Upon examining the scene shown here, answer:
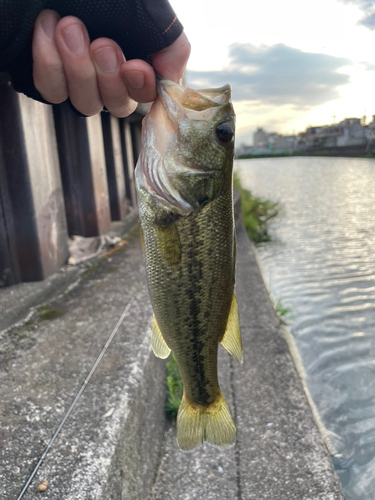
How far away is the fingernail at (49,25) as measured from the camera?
1687 mm

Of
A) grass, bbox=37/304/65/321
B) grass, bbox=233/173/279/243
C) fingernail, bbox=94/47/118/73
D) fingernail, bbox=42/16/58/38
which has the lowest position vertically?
grass, bbox=233/173/279/243

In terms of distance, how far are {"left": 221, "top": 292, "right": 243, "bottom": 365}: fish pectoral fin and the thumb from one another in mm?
1088

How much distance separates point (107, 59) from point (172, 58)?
295mm

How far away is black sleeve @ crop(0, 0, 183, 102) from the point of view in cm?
164

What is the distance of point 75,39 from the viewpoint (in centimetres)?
167

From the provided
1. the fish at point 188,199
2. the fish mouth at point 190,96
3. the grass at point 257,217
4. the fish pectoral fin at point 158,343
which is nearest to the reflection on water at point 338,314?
the grass at point 257,217

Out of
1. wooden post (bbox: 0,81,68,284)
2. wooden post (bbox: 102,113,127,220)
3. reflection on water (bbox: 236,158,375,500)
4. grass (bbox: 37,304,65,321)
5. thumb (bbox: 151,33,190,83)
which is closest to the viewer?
thumb (bbox: 151,33,190,83)

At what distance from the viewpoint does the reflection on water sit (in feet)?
13.2

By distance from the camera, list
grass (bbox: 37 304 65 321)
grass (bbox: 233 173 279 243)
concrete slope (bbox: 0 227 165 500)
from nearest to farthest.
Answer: concrete slope (bbox: 0 227 165 500)
grass (bbox: 37 304 65 321)
grass (bbox: 233 173 279 243)

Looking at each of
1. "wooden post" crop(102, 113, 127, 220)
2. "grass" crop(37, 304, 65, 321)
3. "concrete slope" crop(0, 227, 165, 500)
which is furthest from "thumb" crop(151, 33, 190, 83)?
"wooden post" crop(102, 113, 127, 220)

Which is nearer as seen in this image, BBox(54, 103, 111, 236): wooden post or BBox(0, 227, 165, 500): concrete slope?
BBox(0, 227, 165, 500): concrete slope

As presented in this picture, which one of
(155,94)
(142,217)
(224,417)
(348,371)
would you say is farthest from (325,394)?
(155,94)

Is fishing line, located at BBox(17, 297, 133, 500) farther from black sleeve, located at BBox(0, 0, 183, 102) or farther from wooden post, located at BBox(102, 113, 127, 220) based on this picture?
wooden post, located at BBox(102, 113, 127, 220)

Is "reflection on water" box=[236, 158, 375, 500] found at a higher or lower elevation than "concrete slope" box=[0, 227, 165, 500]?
lower
